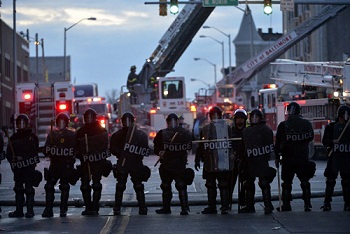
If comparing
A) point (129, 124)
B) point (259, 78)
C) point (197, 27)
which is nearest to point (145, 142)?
point (129, 124)

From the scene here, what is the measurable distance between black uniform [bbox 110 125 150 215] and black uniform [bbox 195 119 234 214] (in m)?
1.02

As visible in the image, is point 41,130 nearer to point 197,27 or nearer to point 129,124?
point 197,27

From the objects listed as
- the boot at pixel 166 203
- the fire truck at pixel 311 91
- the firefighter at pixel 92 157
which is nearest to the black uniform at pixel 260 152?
the boot at pixel 166 203

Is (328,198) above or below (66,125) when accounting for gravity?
below

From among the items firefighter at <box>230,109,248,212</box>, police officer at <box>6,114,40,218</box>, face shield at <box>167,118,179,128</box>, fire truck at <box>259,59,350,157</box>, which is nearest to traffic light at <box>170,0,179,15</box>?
fire truck at <box>259,59,350,157</box>

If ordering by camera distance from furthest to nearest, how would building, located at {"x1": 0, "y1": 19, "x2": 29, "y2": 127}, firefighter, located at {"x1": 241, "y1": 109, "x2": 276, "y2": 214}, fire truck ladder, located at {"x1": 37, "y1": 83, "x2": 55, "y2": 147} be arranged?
building, located at {"x1": 0, "y1": 19, "x2": 29, "y2": 127} → fire truck ladder, located at {"x1": 37, "y1": 83, "x2": 55, "y2": 147} → firefighter, located at {"x1": 241, "y1": 109, "x2": 276, "y2": 214}

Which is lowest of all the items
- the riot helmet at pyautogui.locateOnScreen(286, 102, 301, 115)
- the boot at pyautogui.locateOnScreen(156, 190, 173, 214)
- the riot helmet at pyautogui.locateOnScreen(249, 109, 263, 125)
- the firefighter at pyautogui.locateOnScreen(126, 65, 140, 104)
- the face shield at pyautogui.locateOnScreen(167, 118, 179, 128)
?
the boot at pyautogui.locateOnScreen(156, 190, 173, 214)

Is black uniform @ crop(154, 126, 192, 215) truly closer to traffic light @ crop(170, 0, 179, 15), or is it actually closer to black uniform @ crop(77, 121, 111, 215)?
black uniform @ crop(77, 121, 111, 215)

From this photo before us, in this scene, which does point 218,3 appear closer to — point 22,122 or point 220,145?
point 220,145

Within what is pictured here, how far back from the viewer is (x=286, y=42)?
50.4m

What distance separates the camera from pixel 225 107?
56.8 meters

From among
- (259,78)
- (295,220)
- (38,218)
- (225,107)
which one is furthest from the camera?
(259,78)

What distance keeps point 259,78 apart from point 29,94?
234ft

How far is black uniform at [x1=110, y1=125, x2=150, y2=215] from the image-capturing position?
732 inches
